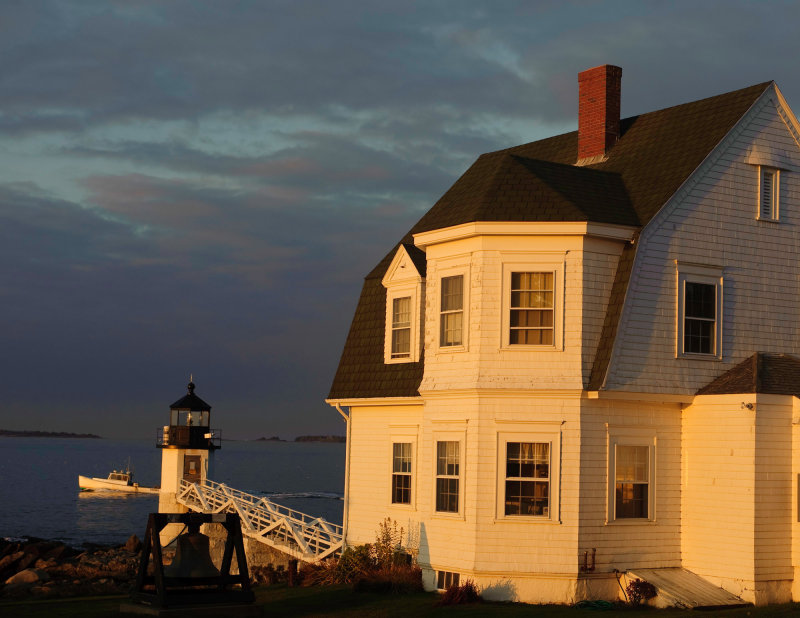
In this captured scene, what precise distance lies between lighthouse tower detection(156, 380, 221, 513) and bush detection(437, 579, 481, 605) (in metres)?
25.6

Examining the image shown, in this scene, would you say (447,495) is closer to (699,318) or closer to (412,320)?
(412,320)

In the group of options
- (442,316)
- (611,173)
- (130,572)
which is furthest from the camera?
(130,572)

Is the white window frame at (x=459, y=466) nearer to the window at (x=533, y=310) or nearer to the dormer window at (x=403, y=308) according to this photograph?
the window at (x=533, y=310)

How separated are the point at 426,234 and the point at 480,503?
5555 millimetres

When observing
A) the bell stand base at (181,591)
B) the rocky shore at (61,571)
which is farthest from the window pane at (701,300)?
the rocky shore at (61,571)

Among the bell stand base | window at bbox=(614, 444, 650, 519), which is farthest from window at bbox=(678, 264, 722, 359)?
the bell stand base

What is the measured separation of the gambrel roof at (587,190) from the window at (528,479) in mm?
1750

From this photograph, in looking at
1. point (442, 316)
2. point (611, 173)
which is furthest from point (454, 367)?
point (611, 173)

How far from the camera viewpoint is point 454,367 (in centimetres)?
2138

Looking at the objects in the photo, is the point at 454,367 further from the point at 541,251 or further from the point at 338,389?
the point at 338,389

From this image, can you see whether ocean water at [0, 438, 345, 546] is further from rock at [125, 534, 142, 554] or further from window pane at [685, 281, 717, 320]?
window pane at [685, 281, 717, 320]

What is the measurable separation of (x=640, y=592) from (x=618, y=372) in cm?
412

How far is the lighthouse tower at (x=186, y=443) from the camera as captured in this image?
145 feet

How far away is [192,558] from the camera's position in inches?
691
